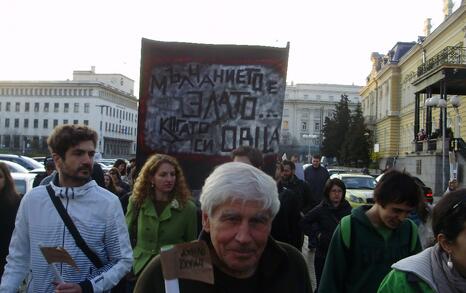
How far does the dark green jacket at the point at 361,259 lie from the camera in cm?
355

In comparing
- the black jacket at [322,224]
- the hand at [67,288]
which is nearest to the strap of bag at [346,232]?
the hand at [67,288]

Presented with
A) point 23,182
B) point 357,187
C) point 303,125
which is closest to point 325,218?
point 23,182

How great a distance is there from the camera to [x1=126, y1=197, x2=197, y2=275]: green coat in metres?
4.50

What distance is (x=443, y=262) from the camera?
2.30 meters

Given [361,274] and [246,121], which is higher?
[246,121]

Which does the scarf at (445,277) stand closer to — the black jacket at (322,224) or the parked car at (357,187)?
the black jacket at (322,224)

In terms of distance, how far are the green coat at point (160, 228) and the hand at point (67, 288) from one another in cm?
146

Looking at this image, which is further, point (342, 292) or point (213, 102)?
point (213, 102)

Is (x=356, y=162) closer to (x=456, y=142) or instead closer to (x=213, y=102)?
(x=456, y=142)

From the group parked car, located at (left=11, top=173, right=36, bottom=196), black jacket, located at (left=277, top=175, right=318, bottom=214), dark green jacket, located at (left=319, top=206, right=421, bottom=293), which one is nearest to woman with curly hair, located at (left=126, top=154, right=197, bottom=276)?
dark green jacket, located at (left=319, top=206, right=421, bottom=293)

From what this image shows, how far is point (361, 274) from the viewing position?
357cm

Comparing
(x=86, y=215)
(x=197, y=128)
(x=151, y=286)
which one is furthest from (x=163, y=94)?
(x=151, y=286)

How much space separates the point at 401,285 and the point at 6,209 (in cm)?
391

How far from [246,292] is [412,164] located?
37.1m
